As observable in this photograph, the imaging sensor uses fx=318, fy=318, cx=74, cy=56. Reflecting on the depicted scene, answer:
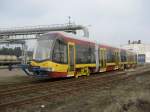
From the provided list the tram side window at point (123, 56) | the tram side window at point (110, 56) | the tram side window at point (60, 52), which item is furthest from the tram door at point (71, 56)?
the tram side window at point (123, 56)

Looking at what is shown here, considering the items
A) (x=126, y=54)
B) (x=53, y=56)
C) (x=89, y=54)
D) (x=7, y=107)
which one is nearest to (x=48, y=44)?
(x=53, y=56)

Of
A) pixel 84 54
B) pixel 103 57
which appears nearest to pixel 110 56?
pixel 103 57

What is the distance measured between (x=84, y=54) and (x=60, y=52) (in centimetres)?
434

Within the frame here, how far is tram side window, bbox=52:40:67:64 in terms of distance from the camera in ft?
66.2

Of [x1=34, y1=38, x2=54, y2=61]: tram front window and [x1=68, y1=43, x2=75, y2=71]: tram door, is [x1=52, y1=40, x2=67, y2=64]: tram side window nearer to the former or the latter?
[x1=34, y1=38, x2=54, y2=61]: tram front window

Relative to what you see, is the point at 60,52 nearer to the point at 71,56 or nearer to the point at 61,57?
the point at 61,57

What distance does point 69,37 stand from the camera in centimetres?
2195

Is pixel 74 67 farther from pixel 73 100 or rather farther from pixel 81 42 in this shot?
pixel 73 100

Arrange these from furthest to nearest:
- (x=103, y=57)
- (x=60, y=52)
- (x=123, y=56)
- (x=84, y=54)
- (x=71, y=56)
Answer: (x=123, y=56) < (x=103, y=57) < (x=84, y=54) < (x=71, y=56) < (x=60, y=52)

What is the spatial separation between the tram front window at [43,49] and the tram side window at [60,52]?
336 mm

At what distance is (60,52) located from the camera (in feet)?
67.5

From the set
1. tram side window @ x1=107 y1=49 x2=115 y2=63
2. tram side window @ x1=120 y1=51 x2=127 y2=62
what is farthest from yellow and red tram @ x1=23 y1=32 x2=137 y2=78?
tram side window @ x1=120 y1=51 x2=127 y2=62

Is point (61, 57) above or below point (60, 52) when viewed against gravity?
below

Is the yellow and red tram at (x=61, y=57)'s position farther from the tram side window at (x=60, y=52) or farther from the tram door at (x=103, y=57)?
the tram door at (x=103, y=57)
